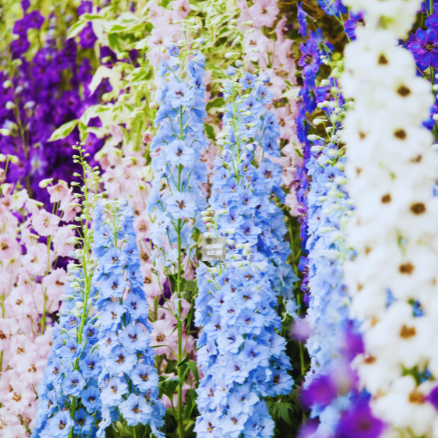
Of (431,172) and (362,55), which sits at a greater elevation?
(362,55)

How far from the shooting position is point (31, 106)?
336cm

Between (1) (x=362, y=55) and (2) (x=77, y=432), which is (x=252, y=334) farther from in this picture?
(1) (x=362, y=55)

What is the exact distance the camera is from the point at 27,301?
2314mm

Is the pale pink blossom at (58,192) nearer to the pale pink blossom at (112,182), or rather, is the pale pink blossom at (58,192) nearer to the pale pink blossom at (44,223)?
the pale pink blossom at (44,223)

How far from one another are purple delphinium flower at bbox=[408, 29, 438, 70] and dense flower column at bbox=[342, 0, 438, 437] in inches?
34.5

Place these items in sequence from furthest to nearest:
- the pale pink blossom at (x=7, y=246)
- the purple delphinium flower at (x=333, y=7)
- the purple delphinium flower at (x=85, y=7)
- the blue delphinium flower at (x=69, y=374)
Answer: the purple delphinium flower at (x=85, y=7)
the pale pink blossom at (x=7, y=246)
the purple delphinium flower at (x=333, y=7)
the blue delphinium flower at (x=69, y=374)

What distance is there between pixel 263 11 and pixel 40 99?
5.85ft

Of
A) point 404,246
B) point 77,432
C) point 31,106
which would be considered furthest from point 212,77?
point 404,246

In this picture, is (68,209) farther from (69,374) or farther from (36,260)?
(69,374)

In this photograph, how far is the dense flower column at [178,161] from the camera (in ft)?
6.31

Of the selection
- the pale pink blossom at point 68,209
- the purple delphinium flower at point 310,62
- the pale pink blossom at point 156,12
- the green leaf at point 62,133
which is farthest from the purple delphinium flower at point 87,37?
the purple delphinium flower at point 310,62

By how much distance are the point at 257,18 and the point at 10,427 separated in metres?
2.15

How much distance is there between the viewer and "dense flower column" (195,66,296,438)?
1549 millimetres

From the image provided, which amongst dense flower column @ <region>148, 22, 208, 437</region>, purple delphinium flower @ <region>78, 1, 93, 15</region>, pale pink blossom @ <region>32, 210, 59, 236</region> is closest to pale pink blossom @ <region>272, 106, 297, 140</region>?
dense flower column @ <region>148, 22, 208, 437</region>
